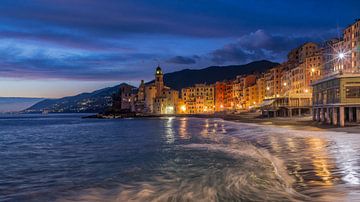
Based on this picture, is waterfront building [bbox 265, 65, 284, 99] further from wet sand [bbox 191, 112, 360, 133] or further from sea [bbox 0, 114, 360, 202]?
sea [bbox 0, 114, 360, 202]

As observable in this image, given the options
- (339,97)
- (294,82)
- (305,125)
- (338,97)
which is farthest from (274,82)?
(339,97)

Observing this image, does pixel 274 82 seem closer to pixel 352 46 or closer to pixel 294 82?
pixel 294 82

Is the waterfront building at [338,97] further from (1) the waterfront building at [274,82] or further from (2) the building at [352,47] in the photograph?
(1) the waterfront building at [274,82]

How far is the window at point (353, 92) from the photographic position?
45463mm

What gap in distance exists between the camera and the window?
45.5 metres

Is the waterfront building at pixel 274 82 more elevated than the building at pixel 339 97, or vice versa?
the waterfront building at pixel 274 82

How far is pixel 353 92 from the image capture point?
1805 inches

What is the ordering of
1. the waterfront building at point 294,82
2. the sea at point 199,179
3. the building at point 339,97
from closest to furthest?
the sea at point 199,179 → the building at point 339,97 → the waterfront building at point 294,82

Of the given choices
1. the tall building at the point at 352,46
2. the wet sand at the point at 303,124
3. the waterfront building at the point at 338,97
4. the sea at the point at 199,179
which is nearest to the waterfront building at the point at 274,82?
the tall building at the point at 352,46

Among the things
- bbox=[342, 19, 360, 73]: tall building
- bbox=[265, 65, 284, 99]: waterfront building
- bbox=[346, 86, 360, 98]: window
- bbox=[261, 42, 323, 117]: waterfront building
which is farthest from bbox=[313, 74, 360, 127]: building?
bbox=[265, 65, 284, 99]: waterfront building

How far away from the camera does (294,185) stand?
13.5m

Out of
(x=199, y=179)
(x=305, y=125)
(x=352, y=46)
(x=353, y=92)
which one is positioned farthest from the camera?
(x=352, y=46)

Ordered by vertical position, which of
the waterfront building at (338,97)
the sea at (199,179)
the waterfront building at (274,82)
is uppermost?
the waterfront building at (274,82)

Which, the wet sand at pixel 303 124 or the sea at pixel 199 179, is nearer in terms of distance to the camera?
the sea at pixel 199 179
